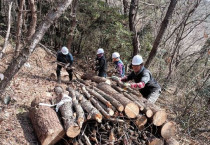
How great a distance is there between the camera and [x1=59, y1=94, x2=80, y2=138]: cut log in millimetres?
3943

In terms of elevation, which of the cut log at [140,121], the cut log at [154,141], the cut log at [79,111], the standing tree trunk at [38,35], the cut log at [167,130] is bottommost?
the cut log at [154,141]

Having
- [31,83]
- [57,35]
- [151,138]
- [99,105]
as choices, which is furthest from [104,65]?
[57,35]

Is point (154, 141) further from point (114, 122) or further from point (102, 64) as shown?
point (102, 64)

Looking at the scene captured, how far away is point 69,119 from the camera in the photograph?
4105 millimetres

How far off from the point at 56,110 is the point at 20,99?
211cm

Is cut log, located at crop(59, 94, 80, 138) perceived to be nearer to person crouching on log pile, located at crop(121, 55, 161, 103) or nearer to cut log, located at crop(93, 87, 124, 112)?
cut log, located at crop(93, 87, 124, 112)

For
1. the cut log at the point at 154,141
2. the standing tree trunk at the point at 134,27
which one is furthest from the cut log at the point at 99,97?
the standing tree trunk at the point at 134,27

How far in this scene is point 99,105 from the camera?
4520mm

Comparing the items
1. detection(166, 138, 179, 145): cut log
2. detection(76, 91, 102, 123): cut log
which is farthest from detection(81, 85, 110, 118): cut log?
detection(166, 138, 179, 145): cut log

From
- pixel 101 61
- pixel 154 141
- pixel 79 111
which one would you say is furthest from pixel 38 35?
pixel 101 61

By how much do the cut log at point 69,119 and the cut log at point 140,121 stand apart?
1.34m

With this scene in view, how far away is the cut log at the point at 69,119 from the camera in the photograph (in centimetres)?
394

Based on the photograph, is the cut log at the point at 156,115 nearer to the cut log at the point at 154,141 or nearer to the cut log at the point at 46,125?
the cut log at the point at 154,141

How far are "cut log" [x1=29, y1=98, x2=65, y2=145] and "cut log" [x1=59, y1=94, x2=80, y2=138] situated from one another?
0.53 ft
